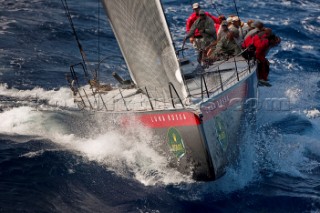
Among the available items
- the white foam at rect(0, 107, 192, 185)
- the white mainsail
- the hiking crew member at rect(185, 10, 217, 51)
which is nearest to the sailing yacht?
the white mainsail

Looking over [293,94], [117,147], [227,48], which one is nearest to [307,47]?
[293,94]

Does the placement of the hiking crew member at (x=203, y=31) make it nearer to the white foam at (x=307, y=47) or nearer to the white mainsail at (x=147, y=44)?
the white mainsail at (x=147, y=44)

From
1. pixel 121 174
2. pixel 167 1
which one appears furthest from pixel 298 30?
pixel 121 174

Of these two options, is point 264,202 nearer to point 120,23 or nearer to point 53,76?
point 120,23

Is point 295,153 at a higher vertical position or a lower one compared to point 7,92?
lower

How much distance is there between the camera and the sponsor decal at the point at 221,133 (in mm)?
7809

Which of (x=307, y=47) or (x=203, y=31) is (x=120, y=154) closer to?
(x=203, y=31)

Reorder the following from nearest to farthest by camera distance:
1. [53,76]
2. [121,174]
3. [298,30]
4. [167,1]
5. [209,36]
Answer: [121,174] → [209,36] → [53,76] → [298,30] → [167,1]

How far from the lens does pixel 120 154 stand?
889cm

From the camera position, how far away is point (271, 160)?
29.6ft

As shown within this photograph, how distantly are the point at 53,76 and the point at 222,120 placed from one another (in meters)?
7.03

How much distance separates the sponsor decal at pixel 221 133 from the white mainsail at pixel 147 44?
69 cm

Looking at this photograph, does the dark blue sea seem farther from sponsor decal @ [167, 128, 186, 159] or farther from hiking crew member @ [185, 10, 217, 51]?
hiking crew member @ [185, 10, 217, 51]

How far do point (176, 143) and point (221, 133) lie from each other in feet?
2.50
